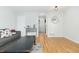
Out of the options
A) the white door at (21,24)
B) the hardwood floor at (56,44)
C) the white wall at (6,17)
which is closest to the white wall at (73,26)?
the hardwood floor at (56,44)

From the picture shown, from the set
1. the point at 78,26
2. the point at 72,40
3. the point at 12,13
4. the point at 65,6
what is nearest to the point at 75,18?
the point at 78,26

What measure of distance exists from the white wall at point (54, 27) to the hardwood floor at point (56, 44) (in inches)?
4.6

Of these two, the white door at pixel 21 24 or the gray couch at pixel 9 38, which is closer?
the gray couch at pixel 9 38

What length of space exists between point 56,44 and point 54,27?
0.48 metres

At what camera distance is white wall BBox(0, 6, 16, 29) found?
103 inches

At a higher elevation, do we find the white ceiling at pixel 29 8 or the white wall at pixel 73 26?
the white ceiling at pixel 29 8

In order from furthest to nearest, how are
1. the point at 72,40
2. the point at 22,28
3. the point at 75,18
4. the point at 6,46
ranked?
the point at 75,18
the point at 72,40
the point at 22,28
the point at 6,46

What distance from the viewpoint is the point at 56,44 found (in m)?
3.19

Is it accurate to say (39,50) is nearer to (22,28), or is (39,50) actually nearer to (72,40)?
(22,28)

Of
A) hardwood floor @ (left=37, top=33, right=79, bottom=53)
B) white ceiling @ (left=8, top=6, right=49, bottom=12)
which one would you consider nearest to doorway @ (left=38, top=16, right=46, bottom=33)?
hardwood floor @ (left=37, top=33, right=79, bottom=53)

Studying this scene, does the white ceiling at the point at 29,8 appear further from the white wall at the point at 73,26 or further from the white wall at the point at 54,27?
the white wall at the point at 73,26

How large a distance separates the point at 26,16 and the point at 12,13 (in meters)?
0.35

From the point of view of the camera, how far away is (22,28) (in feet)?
9.28

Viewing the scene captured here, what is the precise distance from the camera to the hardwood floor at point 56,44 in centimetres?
296
